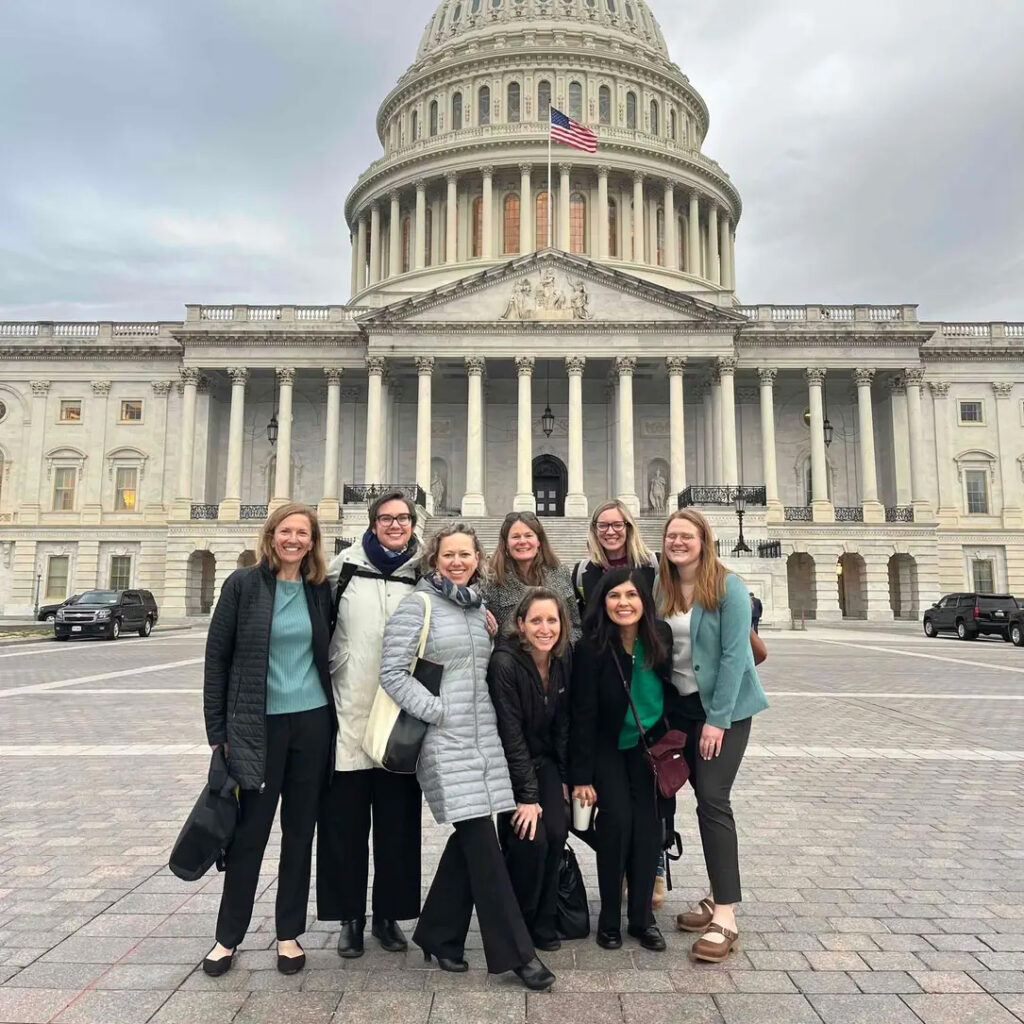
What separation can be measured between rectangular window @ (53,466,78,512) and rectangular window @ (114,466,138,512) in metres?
2.49

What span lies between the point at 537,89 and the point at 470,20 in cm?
1022

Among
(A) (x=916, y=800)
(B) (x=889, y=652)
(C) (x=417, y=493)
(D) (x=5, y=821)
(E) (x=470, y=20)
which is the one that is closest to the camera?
(D) (x=5, y=821)

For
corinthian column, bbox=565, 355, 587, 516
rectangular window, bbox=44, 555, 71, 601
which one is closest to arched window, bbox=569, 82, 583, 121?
corinthian column, bbox=565, 355, 587, 516

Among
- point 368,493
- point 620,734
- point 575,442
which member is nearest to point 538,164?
point 575,442

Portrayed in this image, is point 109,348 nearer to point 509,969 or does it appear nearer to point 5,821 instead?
point 5,821

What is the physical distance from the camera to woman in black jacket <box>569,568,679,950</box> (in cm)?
443

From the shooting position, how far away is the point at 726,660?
4.48m

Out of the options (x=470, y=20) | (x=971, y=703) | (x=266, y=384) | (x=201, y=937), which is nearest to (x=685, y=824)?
(x=201, y=937)

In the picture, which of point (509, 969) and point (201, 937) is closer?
point (509, 969)

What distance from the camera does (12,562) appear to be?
153 feet

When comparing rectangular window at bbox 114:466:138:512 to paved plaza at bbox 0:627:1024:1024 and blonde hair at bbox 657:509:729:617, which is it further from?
blonde hair at bbox 657:509:729:617

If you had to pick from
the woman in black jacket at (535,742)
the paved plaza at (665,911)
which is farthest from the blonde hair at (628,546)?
the paved plaza at (665,911)

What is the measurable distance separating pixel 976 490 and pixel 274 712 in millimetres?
50715

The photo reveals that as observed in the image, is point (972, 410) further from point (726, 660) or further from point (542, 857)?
point (542, 857)
